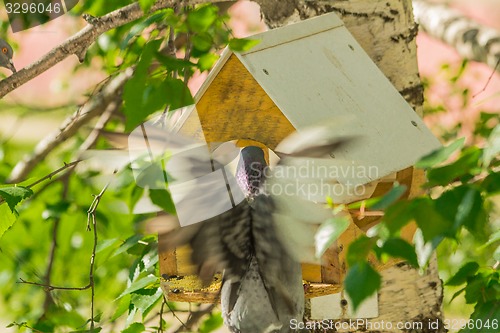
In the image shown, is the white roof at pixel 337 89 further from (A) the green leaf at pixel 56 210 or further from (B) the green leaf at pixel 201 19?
(A) the green leaf at pixel 56 210

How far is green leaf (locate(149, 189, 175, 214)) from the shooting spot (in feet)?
4.74

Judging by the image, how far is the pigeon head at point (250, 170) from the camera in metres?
1.45

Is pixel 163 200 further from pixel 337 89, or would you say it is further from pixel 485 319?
pixel 485 319

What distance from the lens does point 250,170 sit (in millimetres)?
1462

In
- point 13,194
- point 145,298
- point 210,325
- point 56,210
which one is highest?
point 13,194

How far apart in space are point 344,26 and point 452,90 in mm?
1803

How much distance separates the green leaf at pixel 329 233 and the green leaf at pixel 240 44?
505mm

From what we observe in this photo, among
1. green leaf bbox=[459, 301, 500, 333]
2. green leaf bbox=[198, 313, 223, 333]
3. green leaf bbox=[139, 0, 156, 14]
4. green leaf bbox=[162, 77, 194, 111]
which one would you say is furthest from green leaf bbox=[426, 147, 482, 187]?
green leaf bbox=[198, 313, 223, 333]

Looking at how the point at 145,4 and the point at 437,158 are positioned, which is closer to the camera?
the point at 437,158

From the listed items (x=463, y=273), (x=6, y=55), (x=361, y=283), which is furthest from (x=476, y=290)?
(x=6, y=55)

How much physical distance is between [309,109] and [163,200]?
33 centimetres

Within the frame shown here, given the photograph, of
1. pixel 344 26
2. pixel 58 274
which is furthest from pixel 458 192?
pixel 58 274

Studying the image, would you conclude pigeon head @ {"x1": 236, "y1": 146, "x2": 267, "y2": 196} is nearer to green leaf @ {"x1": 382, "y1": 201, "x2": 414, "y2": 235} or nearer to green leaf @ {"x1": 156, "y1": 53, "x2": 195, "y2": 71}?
green leaf @ {"x1": 156, "y1": 53, "x2": 195, "y2": 71}

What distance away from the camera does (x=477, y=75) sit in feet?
11.9
